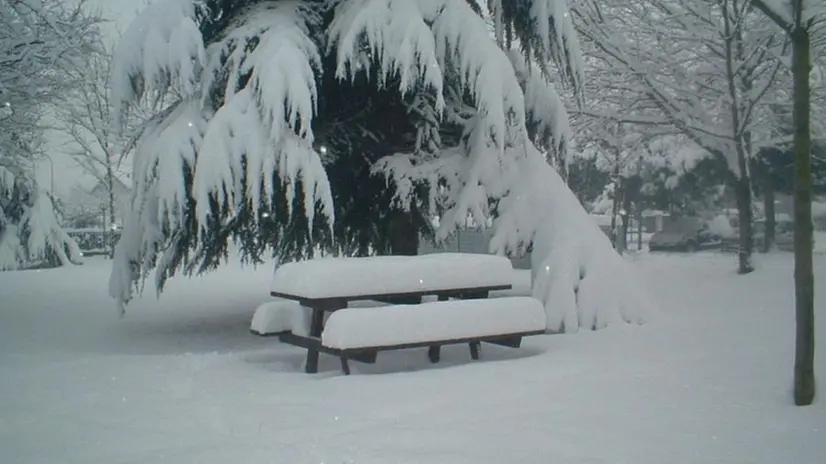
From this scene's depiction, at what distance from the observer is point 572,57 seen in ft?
34.2

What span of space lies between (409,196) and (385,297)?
10.2 feet

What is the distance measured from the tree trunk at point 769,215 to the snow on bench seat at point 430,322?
19.1m

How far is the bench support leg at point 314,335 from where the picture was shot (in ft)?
22.8

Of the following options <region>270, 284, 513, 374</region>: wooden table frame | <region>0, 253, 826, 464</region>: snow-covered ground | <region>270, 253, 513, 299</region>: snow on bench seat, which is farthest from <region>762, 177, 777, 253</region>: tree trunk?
<region>270, 284, 513, 374</region>: wooden table frame

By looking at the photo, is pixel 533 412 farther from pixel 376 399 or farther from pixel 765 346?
pixel 765 346

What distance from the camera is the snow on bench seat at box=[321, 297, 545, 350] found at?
21.0 ft

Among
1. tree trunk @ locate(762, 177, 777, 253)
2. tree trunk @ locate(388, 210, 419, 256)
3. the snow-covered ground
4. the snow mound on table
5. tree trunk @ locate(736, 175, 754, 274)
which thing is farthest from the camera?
tree trunk @ locate(762, 177, 777, 253)

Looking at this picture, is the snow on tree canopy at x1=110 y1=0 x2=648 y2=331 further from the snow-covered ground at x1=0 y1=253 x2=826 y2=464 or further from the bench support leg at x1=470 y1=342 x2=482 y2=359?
the bench support leg at x1=470 y1=342 x2=482 y2=359

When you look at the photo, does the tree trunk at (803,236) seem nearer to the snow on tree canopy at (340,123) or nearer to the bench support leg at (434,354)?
the bench support leg at (434,354)

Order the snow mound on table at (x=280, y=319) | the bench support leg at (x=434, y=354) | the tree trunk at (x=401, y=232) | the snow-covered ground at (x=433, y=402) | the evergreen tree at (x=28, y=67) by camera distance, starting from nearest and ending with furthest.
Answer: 1. the snow-covered ground at (x=433, y=402)
2. the snow mound on table at (x=280, y=319)
3. the bench support leg at (x=434, y=354)
4. the tree trunk at (x=401, y=232)
5. the evergreen tree at (x=28, y=67)

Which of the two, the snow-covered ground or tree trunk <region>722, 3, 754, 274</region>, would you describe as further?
tree trunk <region>722, 3, 754, 274</region>

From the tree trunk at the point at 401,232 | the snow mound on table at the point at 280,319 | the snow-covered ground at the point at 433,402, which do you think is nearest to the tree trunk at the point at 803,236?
the snow-covered ground at the point at 433,402

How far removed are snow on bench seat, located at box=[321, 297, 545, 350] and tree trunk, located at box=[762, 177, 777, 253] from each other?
19.1 metres

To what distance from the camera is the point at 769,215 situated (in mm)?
25281
